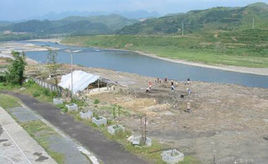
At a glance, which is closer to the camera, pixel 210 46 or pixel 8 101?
pixel 8 101

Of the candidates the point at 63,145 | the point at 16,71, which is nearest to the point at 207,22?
the point at 16,71

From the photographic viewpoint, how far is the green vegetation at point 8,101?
29062 millimetres

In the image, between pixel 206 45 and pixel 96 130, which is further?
pixel 206 45

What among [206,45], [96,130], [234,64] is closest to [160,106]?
[96,130]

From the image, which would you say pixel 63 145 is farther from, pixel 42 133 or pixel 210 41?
pixel 210 41

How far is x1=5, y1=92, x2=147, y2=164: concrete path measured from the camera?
56.6ft

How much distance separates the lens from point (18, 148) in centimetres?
1873

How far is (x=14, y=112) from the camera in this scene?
88.3 ft

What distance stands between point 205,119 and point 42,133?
12.3m

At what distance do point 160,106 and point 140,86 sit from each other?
1246cm

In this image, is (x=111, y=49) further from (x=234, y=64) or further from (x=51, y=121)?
(x=51, y=121)

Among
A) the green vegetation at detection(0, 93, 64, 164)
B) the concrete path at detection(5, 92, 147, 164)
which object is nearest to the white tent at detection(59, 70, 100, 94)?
the concrete path at detection(5, 92, 147, 164)

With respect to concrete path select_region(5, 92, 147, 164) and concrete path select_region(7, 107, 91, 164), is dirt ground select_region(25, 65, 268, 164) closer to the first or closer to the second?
concrete path select_region(5, 92, 147, 164)

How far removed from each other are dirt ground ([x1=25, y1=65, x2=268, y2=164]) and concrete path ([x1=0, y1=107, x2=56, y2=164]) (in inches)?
269
